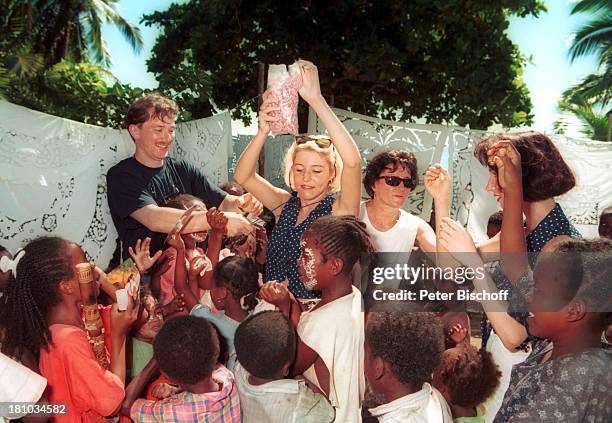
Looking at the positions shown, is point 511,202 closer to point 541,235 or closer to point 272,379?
point 541,235

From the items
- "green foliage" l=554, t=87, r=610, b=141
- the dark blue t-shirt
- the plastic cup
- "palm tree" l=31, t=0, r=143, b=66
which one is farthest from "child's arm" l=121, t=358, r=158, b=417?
"green foliage" l=554, t=87, r=610, b=141

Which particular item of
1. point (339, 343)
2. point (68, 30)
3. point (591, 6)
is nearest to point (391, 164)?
point (339, 343)

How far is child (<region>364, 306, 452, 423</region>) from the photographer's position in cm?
137

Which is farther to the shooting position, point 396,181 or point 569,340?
point 396,181

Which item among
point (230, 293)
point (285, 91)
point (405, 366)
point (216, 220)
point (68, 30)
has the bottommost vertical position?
point (405, 366)

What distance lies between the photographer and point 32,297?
148 cm

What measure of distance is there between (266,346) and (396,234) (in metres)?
0.48

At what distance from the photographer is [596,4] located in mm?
2559

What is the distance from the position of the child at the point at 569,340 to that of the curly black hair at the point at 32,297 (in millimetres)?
1135

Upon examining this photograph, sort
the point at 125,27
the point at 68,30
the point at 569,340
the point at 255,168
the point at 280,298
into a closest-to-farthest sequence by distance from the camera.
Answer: the point at 569,340
the point at 280,298
the point at 255,168
the point at 125,27
the point at 68,30

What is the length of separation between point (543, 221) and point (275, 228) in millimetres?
708

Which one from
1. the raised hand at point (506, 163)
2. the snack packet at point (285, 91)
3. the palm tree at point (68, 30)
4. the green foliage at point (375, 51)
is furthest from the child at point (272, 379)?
the palm tree at point (68, 30)

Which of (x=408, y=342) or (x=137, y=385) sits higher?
(x=408, y=342)

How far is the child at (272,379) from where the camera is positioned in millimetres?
1420
